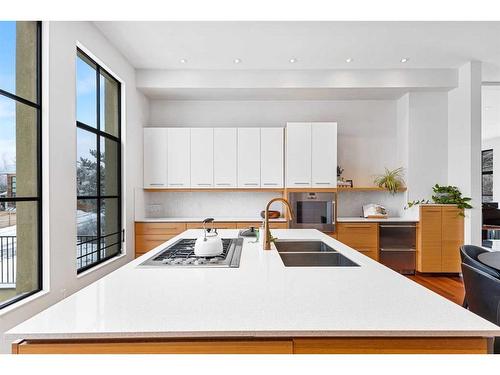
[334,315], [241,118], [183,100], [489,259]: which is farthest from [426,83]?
[334,315]

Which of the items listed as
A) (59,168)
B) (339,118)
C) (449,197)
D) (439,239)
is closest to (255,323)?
(59,168)

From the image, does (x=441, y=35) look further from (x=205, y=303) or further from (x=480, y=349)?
(x=205, y=303)

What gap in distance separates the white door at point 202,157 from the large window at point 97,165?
1.05 m

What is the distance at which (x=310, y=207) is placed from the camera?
465 cm

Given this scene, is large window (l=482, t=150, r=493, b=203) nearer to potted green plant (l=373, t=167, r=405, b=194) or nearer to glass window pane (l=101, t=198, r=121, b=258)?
potted green plant (l=373, t=167, r=405, b=194)

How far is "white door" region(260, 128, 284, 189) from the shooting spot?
188 inches

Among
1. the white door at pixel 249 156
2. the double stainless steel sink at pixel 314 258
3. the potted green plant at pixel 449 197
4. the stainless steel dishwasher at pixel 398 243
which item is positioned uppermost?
the white door at pixel 249 156

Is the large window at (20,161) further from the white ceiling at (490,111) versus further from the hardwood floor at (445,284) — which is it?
the white ceiling at (490,111)

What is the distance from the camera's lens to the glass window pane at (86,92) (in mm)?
3225

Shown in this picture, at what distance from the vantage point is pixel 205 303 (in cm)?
111

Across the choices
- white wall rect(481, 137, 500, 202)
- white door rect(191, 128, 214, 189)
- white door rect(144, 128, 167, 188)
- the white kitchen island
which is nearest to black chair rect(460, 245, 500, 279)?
the white kitchen island

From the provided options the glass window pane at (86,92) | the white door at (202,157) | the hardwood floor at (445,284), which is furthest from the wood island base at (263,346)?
the white door at (202,157)

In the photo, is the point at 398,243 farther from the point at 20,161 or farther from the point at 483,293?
the point at 20,161

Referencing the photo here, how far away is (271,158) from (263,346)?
155 inches
